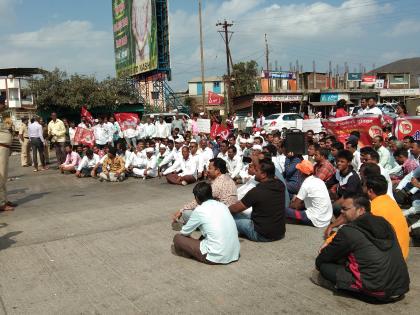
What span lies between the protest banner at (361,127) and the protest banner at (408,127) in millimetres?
451

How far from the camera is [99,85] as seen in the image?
84.2 ft

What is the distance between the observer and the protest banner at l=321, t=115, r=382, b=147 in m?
11.6

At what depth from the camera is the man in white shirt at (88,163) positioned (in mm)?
13305

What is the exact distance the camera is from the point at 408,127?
433 inches

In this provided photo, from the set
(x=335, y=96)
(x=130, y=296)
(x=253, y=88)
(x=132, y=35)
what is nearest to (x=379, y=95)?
(x=335, y=96)

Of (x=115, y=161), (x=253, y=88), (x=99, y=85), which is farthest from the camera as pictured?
(x=253, y=88)

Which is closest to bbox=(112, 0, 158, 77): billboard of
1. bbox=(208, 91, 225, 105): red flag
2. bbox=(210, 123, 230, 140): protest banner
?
bbox=(208, 91, 225, 105): red flag

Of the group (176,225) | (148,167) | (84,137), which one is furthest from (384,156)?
(84,137)

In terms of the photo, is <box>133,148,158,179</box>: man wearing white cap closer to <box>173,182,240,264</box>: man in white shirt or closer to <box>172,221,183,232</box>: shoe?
<box>172,221,183,232</box>: shoe

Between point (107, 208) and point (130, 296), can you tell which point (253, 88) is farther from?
point (130, 296)

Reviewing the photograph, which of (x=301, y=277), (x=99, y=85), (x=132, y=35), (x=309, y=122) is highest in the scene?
(x=132, y=35)

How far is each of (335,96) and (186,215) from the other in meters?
43.0

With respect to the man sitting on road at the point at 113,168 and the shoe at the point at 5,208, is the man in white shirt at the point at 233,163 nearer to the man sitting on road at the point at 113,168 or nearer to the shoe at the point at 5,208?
the man sitting on road at the point at 113,168

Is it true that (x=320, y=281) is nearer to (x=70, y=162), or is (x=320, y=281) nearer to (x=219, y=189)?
(x=219, y=189)
